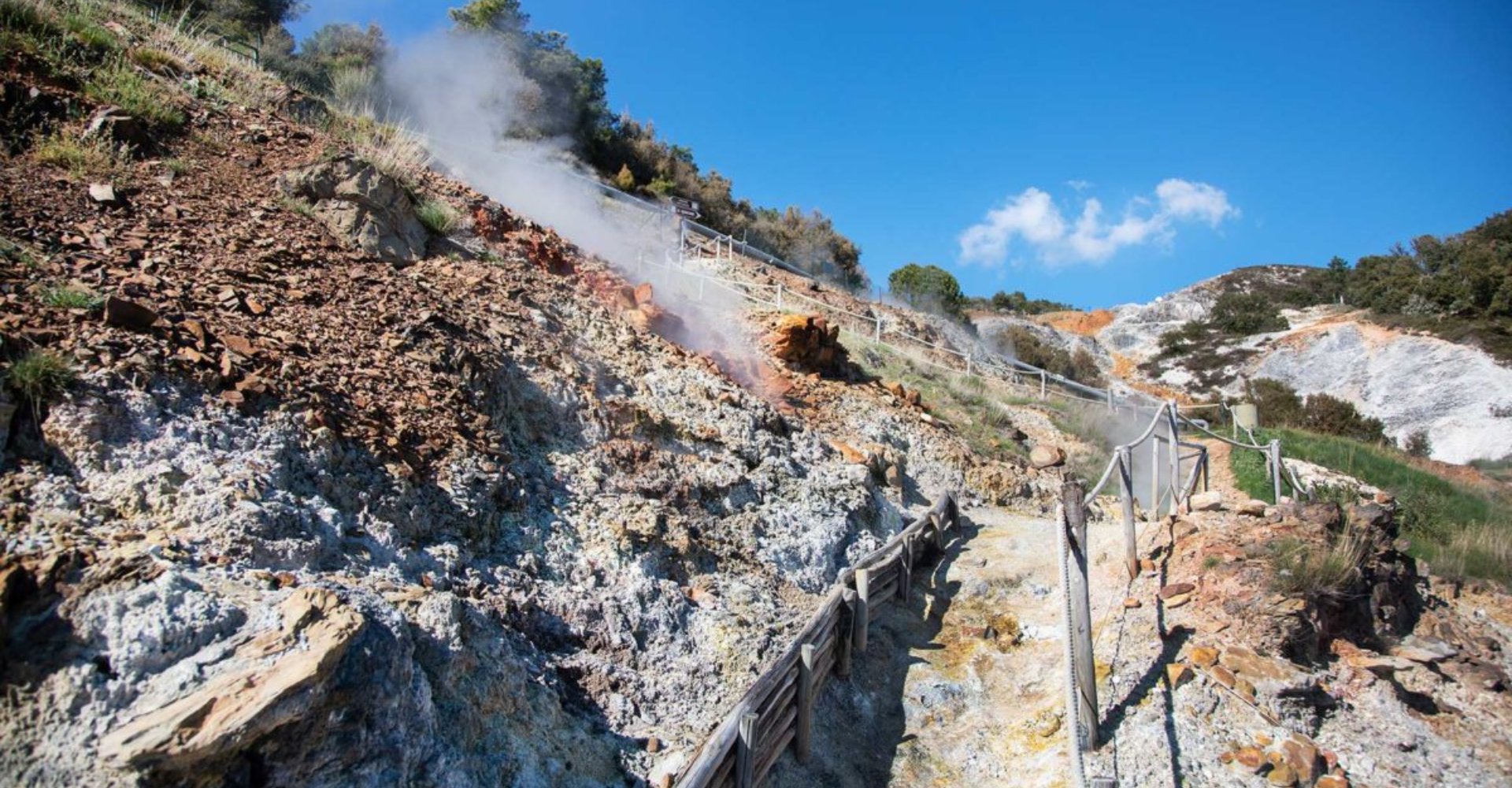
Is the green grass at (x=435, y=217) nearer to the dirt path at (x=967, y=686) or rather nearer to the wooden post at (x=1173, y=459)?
the dirt path at (x=967, y=686)

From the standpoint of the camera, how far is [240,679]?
3.23 metres

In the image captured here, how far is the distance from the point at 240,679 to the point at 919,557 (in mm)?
7978

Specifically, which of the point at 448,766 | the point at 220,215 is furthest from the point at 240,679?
the point at 220,215

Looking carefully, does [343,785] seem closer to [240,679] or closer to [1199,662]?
[240,679]

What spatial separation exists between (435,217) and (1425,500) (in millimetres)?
16459

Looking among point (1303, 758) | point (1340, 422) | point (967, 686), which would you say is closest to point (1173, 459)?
point (967, 686)

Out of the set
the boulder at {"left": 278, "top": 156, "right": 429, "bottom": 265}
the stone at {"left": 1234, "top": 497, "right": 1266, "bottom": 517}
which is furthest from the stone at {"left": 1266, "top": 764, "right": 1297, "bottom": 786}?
the boulder at {"left": 278, "top": 156, "right": 429, "bottom": 265}

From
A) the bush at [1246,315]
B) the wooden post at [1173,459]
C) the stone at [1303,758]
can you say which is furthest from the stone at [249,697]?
the bush at [1246,315]

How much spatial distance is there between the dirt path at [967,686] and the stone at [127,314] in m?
5.28

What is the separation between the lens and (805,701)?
20.4ft

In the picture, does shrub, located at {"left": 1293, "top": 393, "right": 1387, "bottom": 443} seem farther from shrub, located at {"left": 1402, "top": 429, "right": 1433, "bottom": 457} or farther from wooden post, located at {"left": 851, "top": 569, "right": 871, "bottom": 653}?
wooden post, located at {"left": 851, "top": 569, "right": 871, "bottom": 653}

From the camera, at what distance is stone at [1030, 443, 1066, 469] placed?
1552cm

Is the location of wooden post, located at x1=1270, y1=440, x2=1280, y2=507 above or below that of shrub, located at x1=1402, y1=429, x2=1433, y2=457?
below

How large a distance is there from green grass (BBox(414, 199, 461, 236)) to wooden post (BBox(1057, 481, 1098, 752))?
26.7 feet
